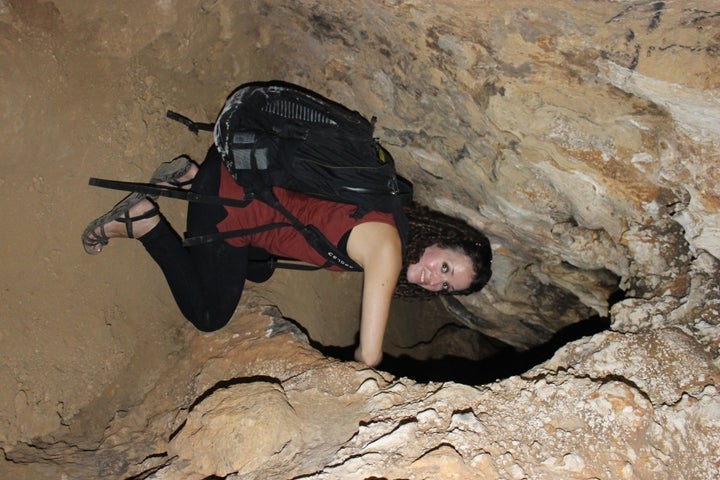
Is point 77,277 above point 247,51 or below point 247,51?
below

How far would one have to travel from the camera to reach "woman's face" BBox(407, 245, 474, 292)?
8.55 ft

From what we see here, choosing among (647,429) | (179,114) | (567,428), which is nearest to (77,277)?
(179,114)

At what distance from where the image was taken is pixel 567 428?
5.90 feet

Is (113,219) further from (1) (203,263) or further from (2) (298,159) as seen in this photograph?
(2) (298,159)

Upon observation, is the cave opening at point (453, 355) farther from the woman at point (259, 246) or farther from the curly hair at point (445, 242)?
the woman at point (259, 246)

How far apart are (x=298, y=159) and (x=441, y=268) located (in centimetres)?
93

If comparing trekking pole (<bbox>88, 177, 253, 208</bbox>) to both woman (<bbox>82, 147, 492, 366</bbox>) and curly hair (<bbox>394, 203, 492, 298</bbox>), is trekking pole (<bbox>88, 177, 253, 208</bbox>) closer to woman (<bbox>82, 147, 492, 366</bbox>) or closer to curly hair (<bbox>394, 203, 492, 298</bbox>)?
woman (<bbox>82, 147, 492, 366</bbox>)

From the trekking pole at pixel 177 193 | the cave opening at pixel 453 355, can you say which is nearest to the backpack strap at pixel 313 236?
the trekking pole at pixel 177 193

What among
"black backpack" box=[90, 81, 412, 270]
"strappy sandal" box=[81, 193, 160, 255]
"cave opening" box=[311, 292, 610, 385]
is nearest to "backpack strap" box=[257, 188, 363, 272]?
"black backpack" box=[90, 81, 412, 270]

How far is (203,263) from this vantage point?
261 centimetres

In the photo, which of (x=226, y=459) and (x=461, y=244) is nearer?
(x=226, y=459)

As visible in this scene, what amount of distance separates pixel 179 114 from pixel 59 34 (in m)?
0.69

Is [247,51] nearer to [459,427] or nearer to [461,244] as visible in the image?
[461,244]

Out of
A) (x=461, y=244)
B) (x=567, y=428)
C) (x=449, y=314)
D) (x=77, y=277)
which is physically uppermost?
(x=461, y=244)
